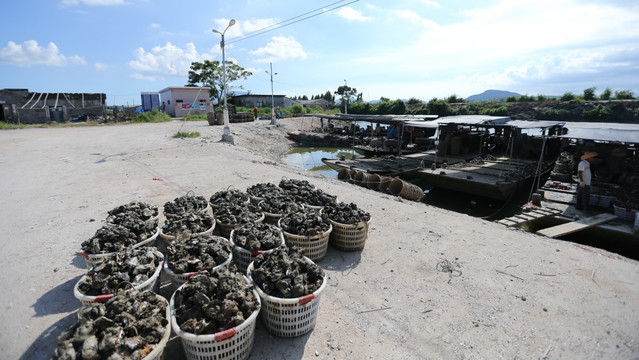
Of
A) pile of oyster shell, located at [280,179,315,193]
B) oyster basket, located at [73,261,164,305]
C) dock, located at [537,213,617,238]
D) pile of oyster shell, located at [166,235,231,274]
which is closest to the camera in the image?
oyster basket, located at [73,261,164,305]

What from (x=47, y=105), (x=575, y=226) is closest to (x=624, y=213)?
(x=575, y=226)

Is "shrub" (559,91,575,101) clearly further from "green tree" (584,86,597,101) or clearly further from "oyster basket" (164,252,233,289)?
"oyster basket" (164,252,233,289)

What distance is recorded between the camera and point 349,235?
495cm

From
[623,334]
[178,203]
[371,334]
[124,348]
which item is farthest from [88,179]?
[623,334]

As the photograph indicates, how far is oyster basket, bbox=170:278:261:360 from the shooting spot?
2520mm

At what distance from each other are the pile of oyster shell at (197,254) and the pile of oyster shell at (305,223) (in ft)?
3.37

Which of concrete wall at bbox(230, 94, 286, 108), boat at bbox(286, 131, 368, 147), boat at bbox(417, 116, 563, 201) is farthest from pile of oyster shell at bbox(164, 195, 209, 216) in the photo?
concrete wall at bbox(230, 94, 286, 108)

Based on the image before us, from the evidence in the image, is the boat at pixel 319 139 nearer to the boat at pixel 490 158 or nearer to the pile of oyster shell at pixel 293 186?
the boat at pixel 490 158

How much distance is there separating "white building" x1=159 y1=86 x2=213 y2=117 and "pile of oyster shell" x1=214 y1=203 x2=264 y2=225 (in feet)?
109

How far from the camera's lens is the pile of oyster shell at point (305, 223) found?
4.55 m

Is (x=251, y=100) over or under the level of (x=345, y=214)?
over

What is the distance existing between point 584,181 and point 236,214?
32.7ft

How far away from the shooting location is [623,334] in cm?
345

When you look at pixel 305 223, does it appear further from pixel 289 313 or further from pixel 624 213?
pixel 624 213
